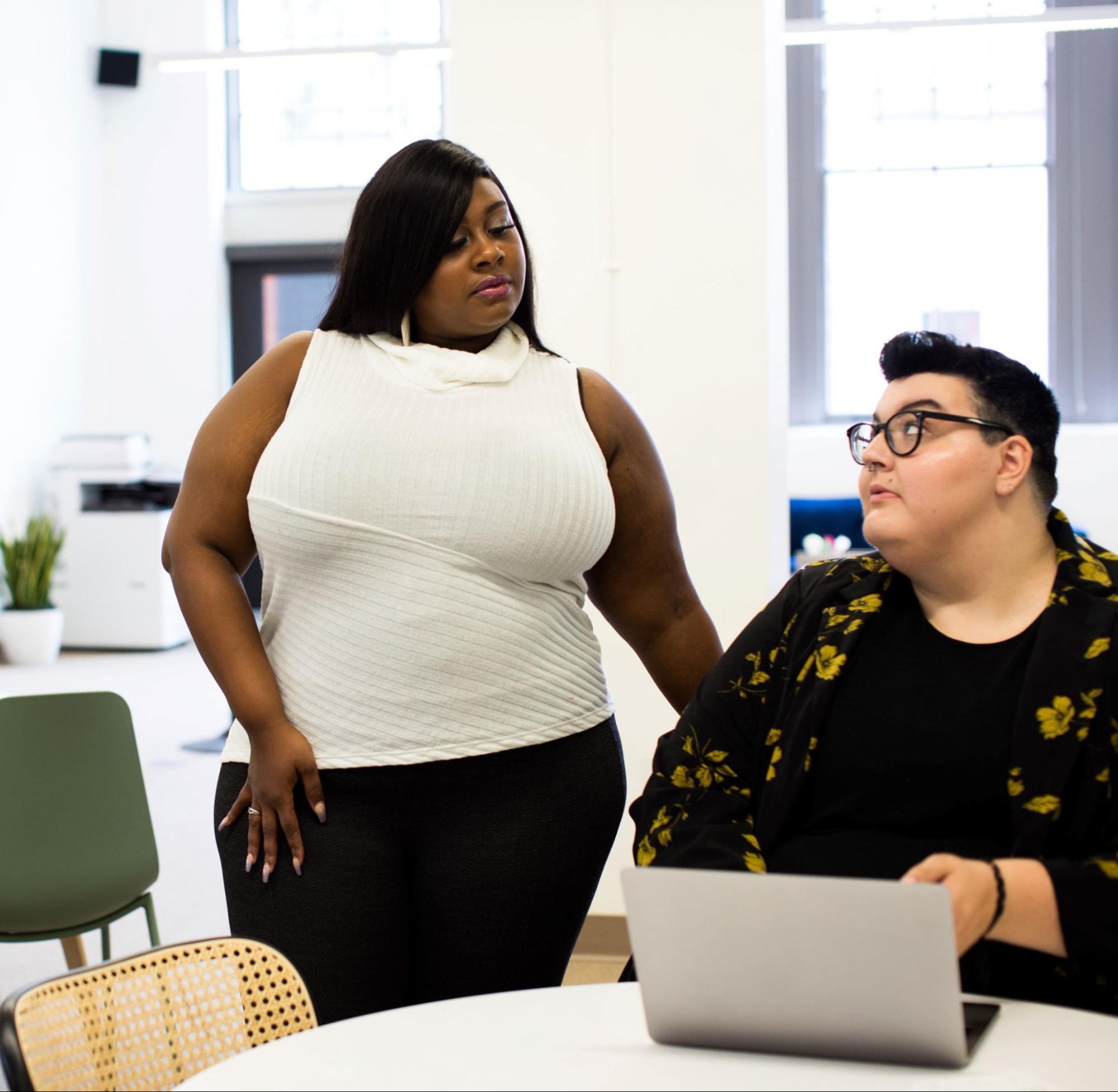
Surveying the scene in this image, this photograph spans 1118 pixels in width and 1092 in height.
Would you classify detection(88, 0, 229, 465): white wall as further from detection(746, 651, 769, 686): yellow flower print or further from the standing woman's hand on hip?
detection(746, 651, 769, 686): yellow flower print

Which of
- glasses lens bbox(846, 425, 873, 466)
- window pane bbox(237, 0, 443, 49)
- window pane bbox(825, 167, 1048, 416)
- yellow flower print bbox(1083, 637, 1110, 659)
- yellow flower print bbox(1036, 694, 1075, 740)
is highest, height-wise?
window pane bbox(237, 0, 443, 49)

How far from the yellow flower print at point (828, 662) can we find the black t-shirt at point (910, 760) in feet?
0.05

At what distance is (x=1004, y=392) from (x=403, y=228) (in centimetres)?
70

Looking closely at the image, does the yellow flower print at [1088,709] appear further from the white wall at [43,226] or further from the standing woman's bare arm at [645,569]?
the white wall at [43,226]

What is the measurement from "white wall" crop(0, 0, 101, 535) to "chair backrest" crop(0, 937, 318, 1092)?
7.39 meters

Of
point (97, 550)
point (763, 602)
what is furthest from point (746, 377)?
point (97, 550)

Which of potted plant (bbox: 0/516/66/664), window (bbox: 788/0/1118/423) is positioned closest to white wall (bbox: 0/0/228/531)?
potted plant (bbox: 0/516/66/664)

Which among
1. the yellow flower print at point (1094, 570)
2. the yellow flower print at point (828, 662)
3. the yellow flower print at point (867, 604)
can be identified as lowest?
the yellow flower print at point (828, 662)

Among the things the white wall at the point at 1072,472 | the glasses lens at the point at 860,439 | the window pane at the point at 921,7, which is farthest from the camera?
the window pane at the point at 921,7

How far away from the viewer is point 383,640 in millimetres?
1449

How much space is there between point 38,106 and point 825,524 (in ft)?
18.4

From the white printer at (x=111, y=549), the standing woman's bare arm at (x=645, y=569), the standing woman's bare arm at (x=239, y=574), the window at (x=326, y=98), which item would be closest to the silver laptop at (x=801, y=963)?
the standing woman's bare arm at (x=239, y=574)

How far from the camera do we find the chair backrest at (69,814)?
7.86ft

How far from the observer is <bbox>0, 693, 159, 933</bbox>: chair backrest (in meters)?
Answer: 2.39
